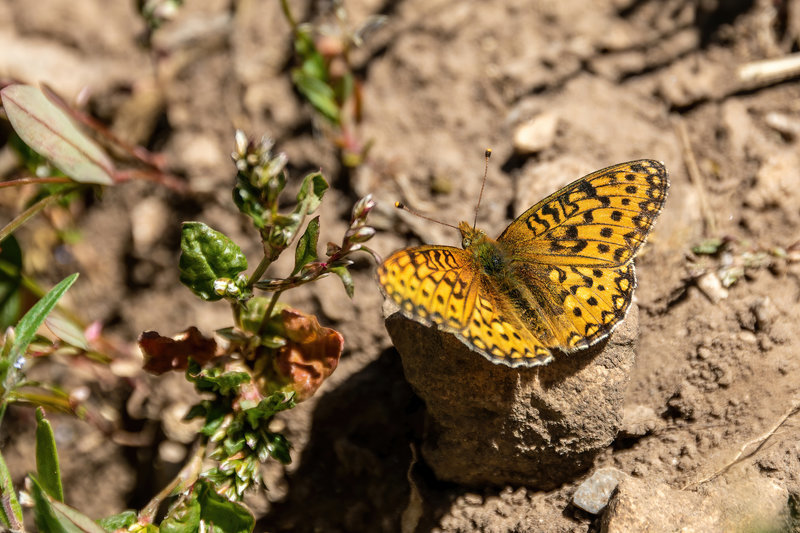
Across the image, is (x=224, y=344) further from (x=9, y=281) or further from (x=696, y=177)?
(x=696, y=177)

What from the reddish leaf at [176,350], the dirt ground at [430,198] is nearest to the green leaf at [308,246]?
the reddish leaf at [176,350]

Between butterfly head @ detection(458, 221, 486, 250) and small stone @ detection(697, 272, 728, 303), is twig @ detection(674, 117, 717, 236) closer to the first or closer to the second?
small stone @ detection(697, 272, 728, 303)

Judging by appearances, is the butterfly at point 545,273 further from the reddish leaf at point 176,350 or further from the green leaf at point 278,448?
the reddish leaf at point 176,350

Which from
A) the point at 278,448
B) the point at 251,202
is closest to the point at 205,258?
the point at 251,202

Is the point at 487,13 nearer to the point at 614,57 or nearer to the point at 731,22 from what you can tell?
the point at 614,57

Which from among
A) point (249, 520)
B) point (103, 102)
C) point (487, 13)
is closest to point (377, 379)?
point (249, 520)

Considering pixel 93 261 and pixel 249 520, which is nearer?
pixel 249 520
